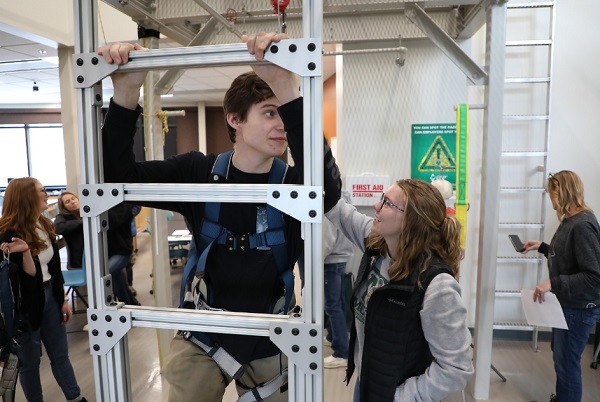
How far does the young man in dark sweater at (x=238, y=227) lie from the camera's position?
127cm

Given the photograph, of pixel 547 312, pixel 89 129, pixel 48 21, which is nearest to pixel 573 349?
pixel 547 312

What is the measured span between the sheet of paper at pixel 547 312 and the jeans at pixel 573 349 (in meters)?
0.15

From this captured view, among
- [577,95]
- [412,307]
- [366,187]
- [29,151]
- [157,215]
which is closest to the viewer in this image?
[412,307]

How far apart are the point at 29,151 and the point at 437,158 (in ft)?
41.4

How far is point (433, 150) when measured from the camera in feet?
13.8

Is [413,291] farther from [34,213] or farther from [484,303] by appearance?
[34,213]

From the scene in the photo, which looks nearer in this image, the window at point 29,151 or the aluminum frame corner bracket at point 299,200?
the aluminum frame corner bracket at point 299,200

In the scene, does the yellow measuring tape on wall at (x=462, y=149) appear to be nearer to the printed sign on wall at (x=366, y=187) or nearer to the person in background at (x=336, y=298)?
the person in background at (x=336, y=298)

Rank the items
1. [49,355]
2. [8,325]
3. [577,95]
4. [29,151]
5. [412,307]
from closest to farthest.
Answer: [412,307]
[8,325]
[49,355]
[577,95]
[29,151]

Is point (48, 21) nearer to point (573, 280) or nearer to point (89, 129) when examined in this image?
point (89, 129)

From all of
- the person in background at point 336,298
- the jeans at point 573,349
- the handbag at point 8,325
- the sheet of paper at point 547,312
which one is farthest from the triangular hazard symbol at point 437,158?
the handbag at point 8,325

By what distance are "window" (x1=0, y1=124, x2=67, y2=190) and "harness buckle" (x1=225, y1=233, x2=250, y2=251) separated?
1316 cm

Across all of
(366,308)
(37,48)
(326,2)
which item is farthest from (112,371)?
(37,48)

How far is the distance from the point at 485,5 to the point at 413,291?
2.31 m
